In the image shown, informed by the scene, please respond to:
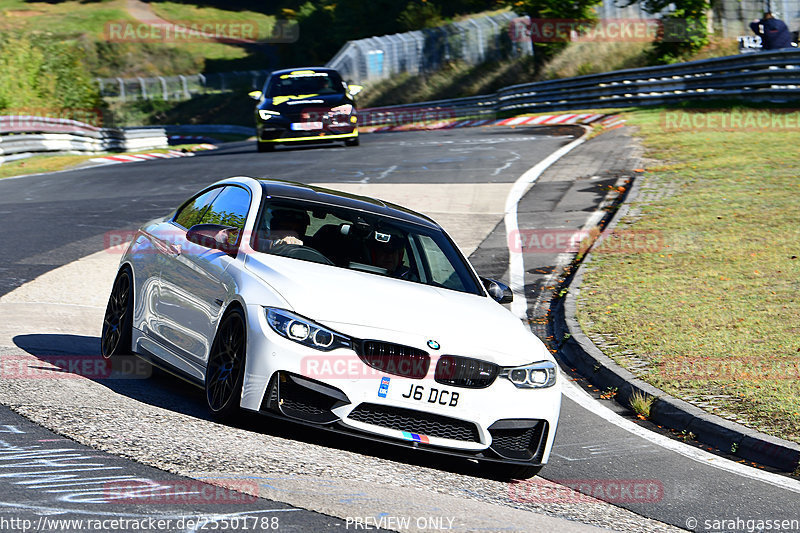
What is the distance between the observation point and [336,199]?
7977 mm

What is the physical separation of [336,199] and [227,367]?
187 cm

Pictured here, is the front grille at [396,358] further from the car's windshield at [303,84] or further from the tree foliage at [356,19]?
the tree foliage at [356,19]

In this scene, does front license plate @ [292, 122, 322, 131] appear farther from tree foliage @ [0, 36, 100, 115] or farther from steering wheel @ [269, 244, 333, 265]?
steering wheel @ [269, 244, 333, 265]

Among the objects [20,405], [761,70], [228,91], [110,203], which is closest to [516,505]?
[20,405]

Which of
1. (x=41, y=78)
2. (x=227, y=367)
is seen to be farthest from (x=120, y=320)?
(x=41, y=78)

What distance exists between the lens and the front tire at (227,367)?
6336 millimetres

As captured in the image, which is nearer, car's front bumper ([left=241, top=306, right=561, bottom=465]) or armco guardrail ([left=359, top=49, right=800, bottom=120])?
car's front bumper ([left=241, top=306, right=561, bottom=465])

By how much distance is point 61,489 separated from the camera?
5.06 meters

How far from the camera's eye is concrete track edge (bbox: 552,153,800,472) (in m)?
7.42

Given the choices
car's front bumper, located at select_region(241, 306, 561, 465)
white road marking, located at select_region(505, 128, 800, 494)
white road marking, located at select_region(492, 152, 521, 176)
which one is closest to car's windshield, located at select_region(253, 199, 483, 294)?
car's front bumper, located at select_region(241, 306, 561, 465)

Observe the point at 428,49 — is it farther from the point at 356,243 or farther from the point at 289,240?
the point at 289,240

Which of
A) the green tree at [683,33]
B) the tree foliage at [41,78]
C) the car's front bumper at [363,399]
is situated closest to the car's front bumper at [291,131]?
the tree foliage at [41,78]

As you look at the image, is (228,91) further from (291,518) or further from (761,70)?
(291,518)

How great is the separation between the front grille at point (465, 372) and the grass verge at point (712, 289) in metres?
2.43
